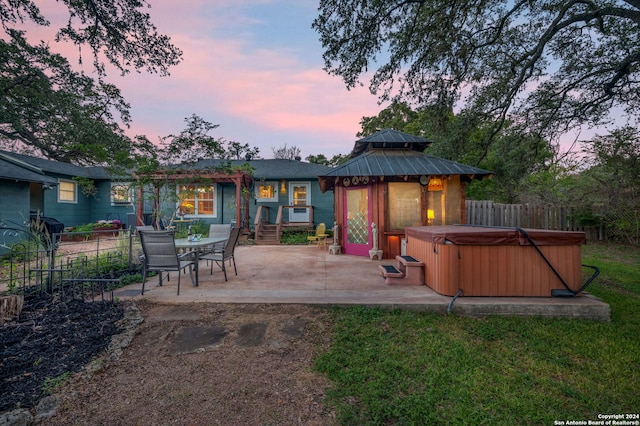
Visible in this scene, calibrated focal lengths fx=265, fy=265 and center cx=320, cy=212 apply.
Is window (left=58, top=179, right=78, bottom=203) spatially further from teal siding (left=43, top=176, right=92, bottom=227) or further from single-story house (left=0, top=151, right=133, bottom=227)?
teal siding (left=43, top=176, right=92, bottom=227)

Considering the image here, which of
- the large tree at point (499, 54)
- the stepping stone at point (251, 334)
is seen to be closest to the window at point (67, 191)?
the large tree at point (499, 54)

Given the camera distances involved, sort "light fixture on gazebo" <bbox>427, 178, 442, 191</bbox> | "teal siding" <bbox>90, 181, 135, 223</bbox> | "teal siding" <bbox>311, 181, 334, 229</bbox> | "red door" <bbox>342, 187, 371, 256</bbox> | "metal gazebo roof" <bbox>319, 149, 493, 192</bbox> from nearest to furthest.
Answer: "metal gazebo roof" <bbox>319, 149, 493, 192</bbox> → "light fixture on gazebo" <bbox>427, 178, 442, 191</bbox> → "red door" <bbox>342, 187, 371, 256</bbox> → "teal siding" <bbox>311, 181, 334, 229</bbox> → "teal siding" <bbox>90, 181, 135, 223</bbox>

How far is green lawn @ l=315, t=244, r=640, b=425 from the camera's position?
1.87 meters

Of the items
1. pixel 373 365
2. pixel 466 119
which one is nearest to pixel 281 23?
pixel 466 119

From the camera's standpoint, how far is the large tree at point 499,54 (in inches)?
198

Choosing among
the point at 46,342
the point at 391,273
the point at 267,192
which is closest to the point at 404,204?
the point at 391,273

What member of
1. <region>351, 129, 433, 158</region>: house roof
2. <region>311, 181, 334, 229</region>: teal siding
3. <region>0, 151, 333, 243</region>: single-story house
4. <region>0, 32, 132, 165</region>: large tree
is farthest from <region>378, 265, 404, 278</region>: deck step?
<region>0, 32, 132, 165</region>: large tree

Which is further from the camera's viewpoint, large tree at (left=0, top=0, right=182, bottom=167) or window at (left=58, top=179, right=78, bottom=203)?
window at (left=58, top=179, right=78, bottom=203)

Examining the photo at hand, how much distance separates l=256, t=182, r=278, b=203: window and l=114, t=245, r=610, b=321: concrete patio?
760cm

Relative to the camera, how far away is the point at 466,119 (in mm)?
7531

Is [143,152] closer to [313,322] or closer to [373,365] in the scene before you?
[313,322]

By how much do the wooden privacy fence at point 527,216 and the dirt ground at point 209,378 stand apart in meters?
9.67

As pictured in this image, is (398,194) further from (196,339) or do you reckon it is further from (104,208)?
(104,208)

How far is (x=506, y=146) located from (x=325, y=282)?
7.40 meters
